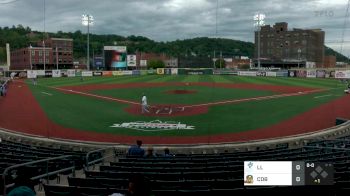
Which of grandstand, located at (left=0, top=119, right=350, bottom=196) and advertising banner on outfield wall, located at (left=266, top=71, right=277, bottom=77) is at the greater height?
advertising banner on outfield wall, located at (left=266, top=71, right=277, bottom=77)

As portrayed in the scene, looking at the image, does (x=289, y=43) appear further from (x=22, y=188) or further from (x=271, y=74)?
(x=22, y=188)

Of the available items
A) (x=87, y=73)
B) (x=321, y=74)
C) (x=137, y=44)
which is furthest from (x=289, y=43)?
(x=137, y=44)

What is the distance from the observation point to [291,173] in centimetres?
605

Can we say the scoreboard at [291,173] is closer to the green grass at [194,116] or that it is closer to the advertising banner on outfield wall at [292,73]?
the green grass at [194,116]

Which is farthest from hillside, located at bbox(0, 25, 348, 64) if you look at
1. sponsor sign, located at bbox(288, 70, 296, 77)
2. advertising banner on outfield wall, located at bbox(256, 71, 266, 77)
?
sponsor sign, located at bbox(288, 70, 296, 77)

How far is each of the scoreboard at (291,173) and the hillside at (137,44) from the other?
19.1 meters

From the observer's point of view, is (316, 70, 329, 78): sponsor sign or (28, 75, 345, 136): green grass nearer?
(28, 75, 345, 136): green grass

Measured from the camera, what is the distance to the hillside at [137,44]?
35.5 meters

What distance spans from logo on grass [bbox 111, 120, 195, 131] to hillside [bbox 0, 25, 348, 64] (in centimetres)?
592

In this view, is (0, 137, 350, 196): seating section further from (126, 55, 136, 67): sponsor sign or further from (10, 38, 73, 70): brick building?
(126, 55, 136, 67): sponsor sign

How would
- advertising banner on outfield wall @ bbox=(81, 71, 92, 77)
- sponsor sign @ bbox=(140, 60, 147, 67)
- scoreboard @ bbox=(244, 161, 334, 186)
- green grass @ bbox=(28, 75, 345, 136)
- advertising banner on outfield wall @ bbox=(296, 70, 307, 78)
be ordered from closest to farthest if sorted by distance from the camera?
scoreboard @ bbox=(244, 161, 334, 186), green grass @ bbox=(28, 75, 345, 136), advertising banner on outfield wall @ bbox=(296, 70, 307, 78), advertising banner on outfield wall @ bbox=(81, 71, 92, 77), sponsor sign @ bbox=(140, 60, 147, 67)

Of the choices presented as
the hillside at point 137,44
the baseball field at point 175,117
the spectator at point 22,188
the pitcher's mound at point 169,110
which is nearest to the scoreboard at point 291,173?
the spectator at point 22,188

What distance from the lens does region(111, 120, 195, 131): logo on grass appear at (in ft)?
71.7

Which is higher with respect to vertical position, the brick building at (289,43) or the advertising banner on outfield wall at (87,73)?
the brick building at (289,43)
